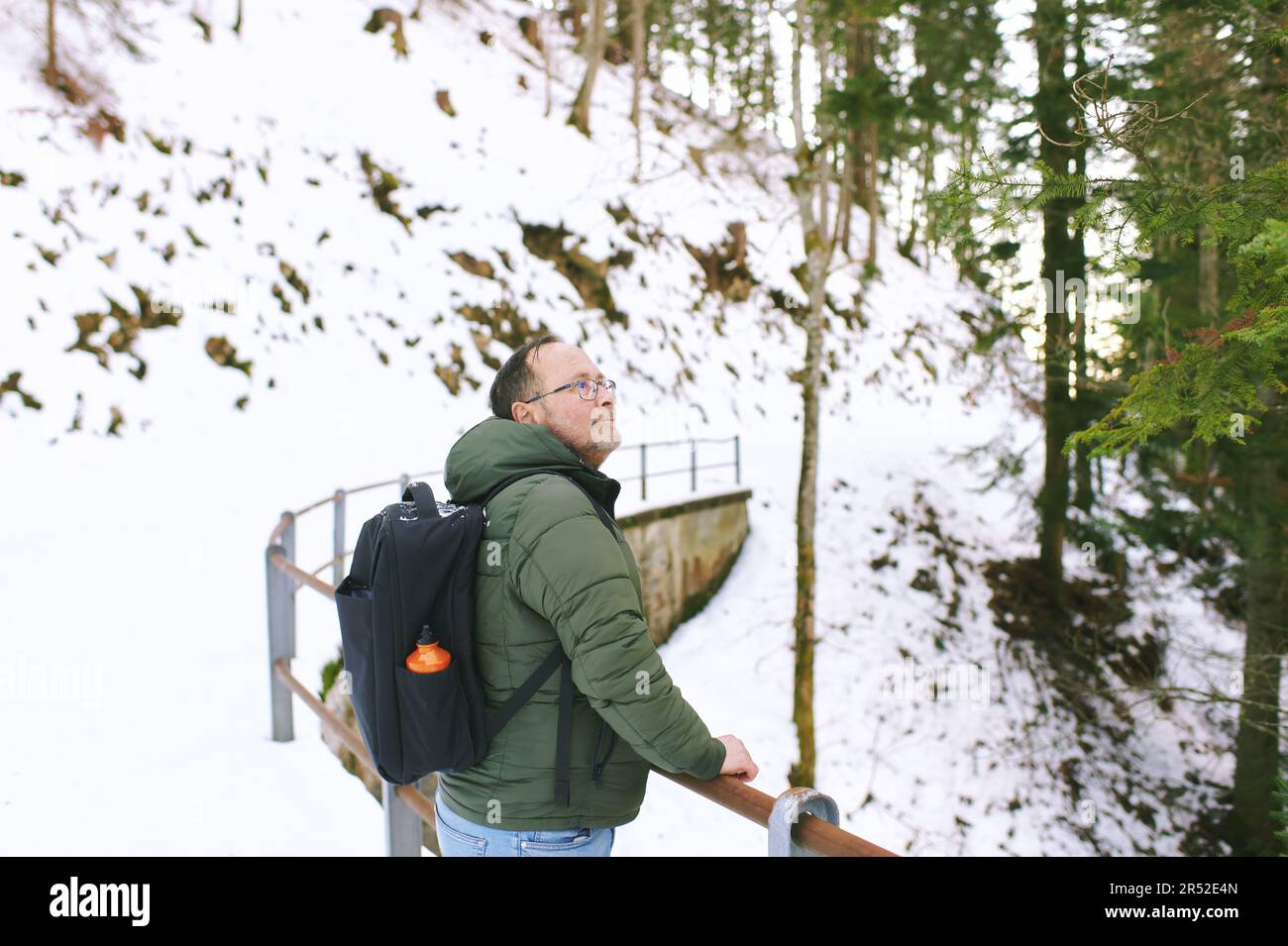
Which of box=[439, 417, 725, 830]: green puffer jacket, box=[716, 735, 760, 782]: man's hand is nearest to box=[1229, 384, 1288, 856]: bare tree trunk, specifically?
box=[716, 735, 760, 782]: man's hand

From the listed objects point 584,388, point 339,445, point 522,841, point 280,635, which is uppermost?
point 584,388

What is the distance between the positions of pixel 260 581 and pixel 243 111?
35.1 ft

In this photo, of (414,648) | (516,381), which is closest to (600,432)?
(516,381)

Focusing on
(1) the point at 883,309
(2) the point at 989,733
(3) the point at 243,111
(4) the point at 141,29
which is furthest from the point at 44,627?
(1) the point at 883,309

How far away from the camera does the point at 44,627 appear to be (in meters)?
6.30

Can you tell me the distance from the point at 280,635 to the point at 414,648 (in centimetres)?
313

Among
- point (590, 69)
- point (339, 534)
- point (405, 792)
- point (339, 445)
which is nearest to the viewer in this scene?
point (405, 792)

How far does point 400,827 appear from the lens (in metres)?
3.10

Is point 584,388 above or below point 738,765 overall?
above

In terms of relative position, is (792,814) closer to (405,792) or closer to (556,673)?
(556,673)

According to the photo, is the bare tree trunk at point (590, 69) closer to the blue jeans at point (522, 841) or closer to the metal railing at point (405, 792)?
the metal railing at point (405, 792)

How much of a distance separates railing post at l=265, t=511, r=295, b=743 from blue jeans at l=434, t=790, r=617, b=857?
282 cm

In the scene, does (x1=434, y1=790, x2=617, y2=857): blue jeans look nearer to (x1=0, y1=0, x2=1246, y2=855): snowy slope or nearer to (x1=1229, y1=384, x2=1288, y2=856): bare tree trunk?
(x1=0, y1=0, x2=1246, y2=855): snowy slope
